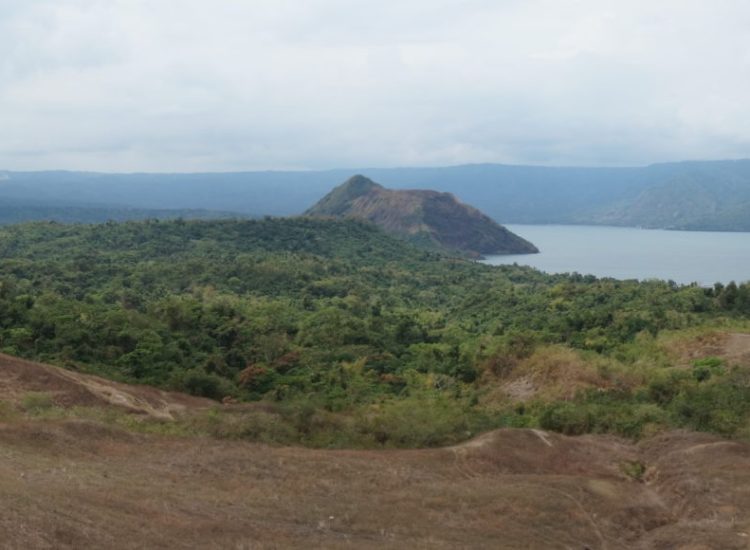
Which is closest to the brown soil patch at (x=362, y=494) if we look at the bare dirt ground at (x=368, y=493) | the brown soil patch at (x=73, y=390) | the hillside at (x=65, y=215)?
the bare dirt ground at (x=368, y=493)

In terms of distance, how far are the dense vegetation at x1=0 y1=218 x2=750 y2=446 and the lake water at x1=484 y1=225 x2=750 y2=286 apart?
4731cm

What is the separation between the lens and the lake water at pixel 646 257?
9775 cm

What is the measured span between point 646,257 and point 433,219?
1415 inches

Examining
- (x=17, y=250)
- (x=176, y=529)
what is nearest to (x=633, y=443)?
(x=176, y=529)

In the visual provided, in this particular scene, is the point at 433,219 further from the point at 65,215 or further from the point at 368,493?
the point at 368,493

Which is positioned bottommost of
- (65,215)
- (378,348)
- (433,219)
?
(378,348)

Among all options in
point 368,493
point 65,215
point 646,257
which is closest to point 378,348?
point 368,493

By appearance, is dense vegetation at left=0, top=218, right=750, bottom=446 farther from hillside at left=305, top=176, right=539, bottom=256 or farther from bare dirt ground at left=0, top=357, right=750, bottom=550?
hillside at left=305, top=176, right=539, bottom=256

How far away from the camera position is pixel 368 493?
1587cm

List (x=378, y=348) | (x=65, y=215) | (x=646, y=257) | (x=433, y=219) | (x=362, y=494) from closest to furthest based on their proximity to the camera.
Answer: (x=362, y=494)
(x=378, y=348)
(x=646, y=257)
(x=433, y=219)
(x=65, y=215)

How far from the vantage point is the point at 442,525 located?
1439cm

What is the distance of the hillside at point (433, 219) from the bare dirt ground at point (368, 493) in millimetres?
107628

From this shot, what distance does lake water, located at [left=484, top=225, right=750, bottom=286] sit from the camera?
321 ft

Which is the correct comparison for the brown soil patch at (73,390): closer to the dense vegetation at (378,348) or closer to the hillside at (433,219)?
the dense vegetation at (378,348)
